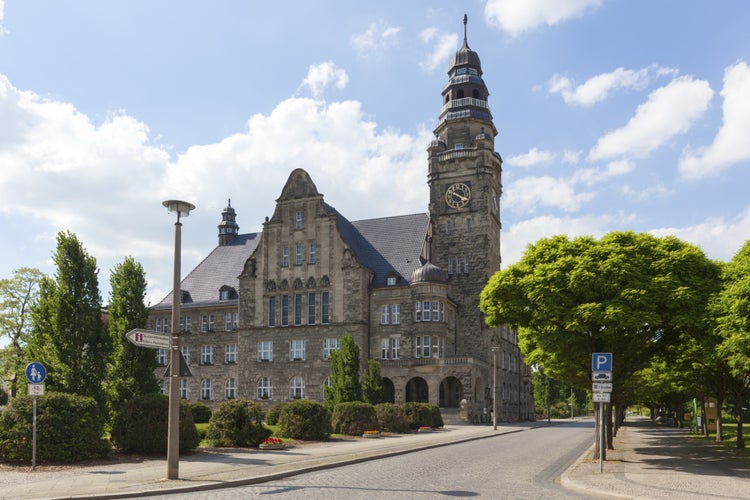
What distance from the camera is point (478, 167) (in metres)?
73.6

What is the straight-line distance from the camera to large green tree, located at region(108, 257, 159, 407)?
26.6 m

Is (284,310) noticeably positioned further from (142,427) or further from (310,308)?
(142,427)

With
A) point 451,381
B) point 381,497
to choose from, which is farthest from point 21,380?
point 451,381

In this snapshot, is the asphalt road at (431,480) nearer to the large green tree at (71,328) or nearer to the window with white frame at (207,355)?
the large green tree at (71,328)

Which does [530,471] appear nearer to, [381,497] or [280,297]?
[381,497]

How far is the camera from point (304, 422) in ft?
111

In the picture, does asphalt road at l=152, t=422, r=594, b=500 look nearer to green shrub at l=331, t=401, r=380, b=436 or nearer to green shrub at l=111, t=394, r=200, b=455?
green shrub at l=111, t=394, r=200, b=455

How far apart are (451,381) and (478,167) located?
22154 millimetres

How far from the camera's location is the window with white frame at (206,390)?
74500 millimetres

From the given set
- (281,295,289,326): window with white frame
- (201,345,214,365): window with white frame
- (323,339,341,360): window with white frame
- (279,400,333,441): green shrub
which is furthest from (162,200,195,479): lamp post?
(201,345,214,365): window with white frame

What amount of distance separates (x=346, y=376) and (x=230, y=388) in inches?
1104

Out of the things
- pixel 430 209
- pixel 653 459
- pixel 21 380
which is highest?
pixel 430 209

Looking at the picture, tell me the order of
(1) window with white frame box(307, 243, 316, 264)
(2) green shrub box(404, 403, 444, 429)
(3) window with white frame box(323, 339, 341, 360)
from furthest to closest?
(1) window with white frame box(307, 243, 316, 264), (3) window with white frame box(323, 339, 341, 360), (2) green shrub box(404, 403, 444, 429)

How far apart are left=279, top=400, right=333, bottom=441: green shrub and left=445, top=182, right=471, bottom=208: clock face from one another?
42.5 metres
